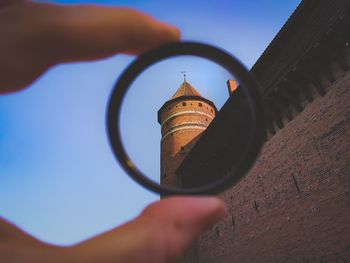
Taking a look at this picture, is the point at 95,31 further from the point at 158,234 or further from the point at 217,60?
the point at 158,234

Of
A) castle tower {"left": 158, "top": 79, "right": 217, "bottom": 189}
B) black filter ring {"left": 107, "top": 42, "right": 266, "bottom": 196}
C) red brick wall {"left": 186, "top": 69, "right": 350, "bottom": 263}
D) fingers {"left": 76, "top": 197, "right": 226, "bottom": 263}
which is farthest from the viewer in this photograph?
castle tower {"left": 158, "top": 79, "right": 217, "bottom": 189}

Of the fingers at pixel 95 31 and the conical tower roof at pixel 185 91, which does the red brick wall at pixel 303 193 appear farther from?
the conical tower roof at pixel 185 91

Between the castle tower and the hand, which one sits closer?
the hand

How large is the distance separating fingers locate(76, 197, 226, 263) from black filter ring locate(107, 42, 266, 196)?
0.59ft

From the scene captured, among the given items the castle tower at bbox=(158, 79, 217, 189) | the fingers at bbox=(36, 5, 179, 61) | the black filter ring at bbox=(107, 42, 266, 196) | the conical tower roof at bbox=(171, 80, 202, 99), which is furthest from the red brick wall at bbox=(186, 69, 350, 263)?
the conical tower roof at bbox=(171, 80, 202, 99)

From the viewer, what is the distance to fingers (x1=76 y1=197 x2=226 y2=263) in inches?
42.2

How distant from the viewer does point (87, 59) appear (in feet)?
4.23

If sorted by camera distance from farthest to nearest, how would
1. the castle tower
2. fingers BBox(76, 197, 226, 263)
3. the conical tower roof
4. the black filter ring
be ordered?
1. the conical tower roof
2. the castle tower
3. the black filter ring
4. fingers BBox(76, 197, 226, 263)

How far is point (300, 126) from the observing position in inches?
409

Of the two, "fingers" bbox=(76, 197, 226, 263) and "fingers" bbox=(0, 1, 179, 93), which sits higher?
"fingers" bbox=(0, 1, 179, 93)

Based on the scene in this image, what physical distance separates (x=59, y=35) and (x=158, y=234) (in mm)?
925

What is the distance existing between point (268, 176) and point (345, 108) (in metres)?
4.13

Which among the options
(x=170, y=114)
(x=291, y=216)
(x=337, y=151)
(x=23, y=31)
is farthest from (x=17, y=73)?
(x=170, y=114)

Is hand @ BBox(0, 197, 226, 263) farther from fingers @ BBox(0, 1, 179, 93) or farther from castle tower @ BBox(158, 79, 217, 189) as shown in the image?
castle tower @ BBox(158, 79, 217, 189)
